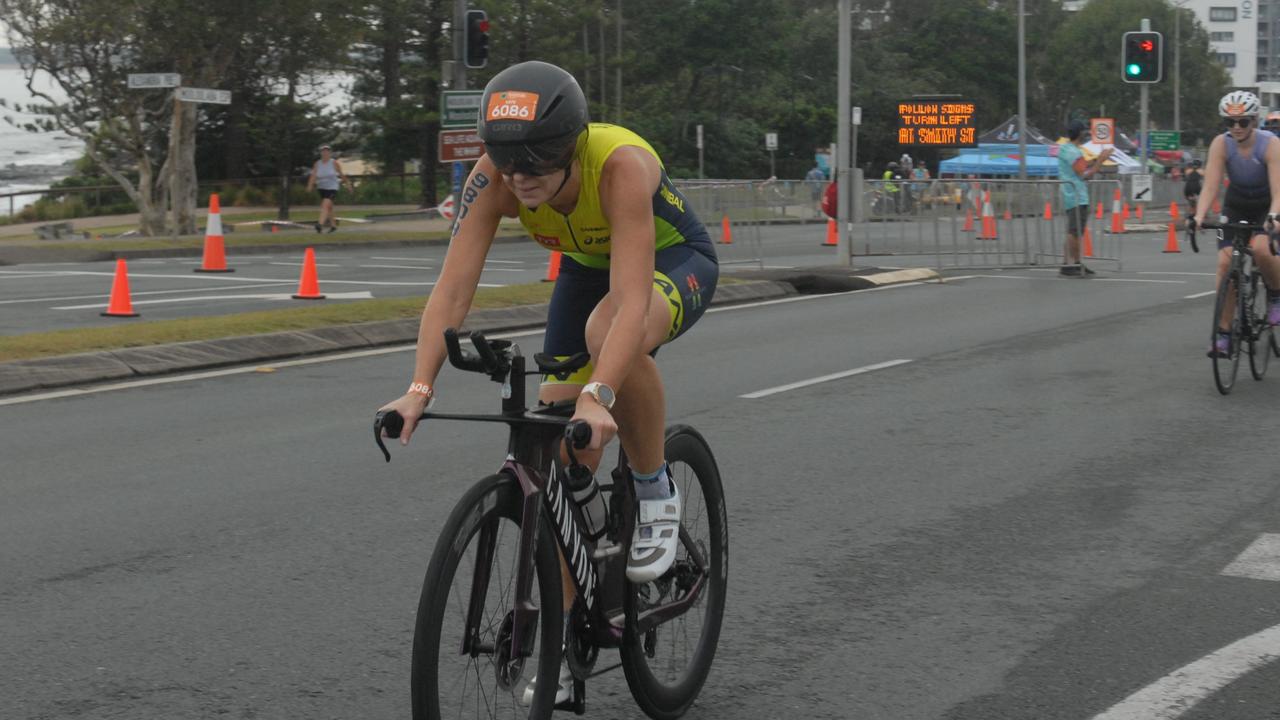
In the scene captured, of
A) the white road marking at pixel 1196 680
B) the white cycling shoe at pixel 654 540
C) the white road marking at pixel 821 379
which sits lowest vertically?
the white road marking at pixel 1196 680

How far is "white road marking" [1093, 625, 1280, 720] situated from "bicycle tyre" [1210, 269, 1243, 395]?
18.5 ft

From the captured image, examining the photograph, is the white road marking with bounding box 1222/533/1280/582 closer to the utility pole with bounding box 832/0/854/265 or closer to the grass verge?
the grass verge

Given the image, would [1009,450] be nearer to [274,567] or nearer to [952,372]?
[952,372]

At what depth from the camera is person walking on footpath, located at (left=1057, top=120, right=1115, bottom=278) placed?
2055 centimetres

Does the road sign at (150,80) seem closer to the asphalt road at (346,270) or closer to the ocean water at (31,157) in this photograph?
the asphalt road at (346,270)

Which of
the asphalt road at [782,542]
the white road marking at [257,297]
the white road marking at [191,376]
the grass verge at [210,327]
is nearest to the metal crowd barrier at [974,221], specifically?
the white road marking at [257,297]

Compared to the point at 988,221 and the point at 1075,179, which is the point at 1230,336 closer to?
the point at 1075,179

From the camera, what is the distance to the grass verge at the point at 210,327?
38.7 ft

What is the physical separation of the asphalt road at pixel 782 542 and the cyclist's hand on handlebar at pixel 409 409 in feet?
3.63

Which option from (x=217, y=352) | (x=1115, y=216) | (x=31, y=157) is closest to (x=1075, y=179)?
(x=1115, y=216)

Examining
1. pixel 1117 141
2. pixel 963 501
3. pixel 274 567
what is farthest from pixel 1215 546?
pixel 1117 141

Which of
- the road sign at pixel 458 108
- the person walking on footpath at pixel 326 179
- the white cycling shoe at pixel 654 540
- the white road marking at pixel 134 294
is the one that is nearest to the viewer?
the white cycling shoe at pixel 654 540

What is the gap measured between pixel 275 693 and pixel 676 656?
110cm

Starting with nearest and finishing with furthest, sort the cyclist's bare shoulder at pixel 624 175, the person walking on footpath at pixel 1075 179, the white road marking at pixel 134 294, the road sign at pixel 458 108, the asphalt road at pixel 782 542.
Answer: the cyclist's bare shoulder at pixel 624 175 → the asphalt road at pixel 782 542 → the white road marking at pixel 134 294 → the road sign at pixel 458 108 → the person walking on footpath at pixel 1075 179
